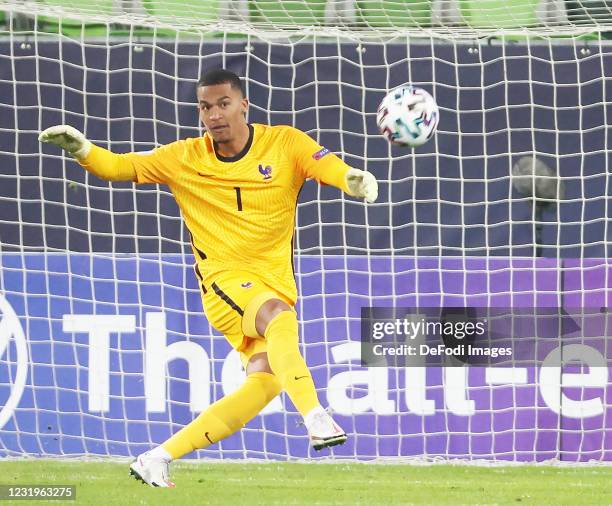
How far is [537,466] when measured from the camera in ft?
30.7

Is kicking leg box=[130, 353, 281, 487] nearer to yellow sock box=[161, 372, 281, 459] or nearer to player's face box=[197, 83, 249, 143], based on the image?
yellow sock box=[161, 372, 281, 459]

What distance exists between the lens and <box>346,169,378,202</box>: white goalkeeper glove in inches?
257

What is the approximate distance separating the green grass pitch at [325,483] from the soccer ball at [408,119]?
2089 mm

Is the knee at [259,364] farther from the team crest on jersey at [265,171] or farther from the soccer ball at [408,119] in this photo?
the soccer ball at [408,119]

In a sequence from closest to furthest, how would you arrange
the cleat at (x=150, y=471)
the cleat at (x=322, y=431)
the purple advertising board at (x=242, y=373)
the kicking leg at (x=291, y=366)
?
the cleat at (x=322, y=431)
the kicking leg at (x=291, y=366)
the cleat at (x=150, y=471)
the purple advertising board at (x=242, y=373)

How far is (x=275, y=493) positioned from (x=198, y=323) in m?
1.76

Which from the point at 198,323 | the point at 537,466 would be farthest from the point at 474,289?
the point at 198,323

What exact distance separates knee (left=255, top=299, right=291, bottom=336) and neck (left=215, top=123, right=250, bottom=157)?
81cm

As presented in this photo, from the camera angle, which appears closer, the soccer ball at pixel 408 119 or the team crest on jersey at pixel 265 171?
the soccer ball at pixel 408 119

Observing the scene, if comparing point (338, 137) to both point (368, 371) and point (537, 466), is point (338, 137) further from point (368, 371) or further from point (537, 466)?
point (537, 466)

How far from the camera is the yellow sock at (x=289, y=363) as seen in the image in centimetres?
649

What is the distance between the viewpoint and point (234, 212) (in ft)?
23.2

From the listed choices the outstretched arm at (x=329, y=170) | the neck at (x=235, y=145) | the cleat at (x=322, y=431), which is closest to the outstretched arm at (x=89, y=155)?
the neck at (x=235, y=145)

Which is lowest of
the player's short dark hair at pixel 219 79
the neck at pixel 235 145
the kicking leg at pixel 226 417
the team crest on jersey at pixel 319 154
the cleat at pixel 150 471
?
the cleat at pixel 150 471
